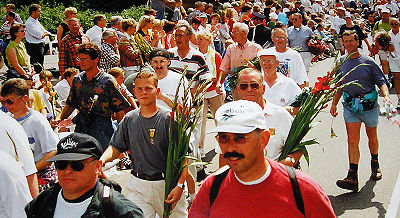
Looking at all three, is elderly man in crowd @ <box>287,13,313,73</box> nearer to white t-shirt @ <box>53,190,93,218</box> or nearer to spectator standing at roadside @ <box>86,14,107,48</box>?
spectator standing at roadside @ <box>86,14,107,48</box>

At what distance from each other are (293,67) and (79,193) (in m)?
5.20

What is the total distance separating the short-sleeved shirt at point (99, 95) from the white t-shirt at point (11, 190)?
85.8 inches

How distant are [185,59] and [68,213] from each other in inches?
186

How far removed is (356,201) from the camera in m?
6.85

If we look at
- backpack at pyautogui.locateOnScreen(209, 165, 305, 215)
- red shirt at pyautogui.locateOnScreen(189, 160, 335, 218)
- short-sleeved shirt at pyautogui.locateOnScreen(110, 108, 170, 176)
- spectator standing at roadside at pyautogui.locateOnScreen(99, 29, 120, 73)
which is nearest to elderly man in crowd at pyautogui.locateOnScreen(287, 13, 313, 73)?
spectator standing at roadside at pyautogui.locateOnScreen(99, 29, 120, 73)

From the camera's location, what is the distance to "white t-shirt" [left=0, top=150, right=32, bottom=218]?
3.76 m

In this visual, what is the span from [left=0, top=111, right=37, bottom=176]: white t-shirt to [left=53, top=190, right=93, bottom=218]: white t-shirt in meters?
1.11

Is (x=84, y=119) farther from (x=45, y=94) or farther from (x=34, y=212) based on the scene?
(x=34, y=212)

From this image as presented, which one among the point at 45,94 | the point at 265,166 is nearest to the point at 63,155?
the point at 265,166

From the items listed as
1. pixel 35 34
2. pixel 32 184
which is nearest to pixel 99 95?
pixel 32 184

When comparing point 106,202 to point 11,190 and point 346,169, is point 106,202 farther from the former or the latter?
point 346,169

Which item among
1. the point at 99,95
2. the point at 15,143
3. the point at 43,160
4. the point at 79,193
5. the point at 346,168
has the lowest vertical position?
the point at 346,168

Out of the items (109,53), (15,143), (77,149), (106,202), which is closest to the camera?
(106,202)

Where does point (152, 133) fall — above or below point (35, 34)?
above
